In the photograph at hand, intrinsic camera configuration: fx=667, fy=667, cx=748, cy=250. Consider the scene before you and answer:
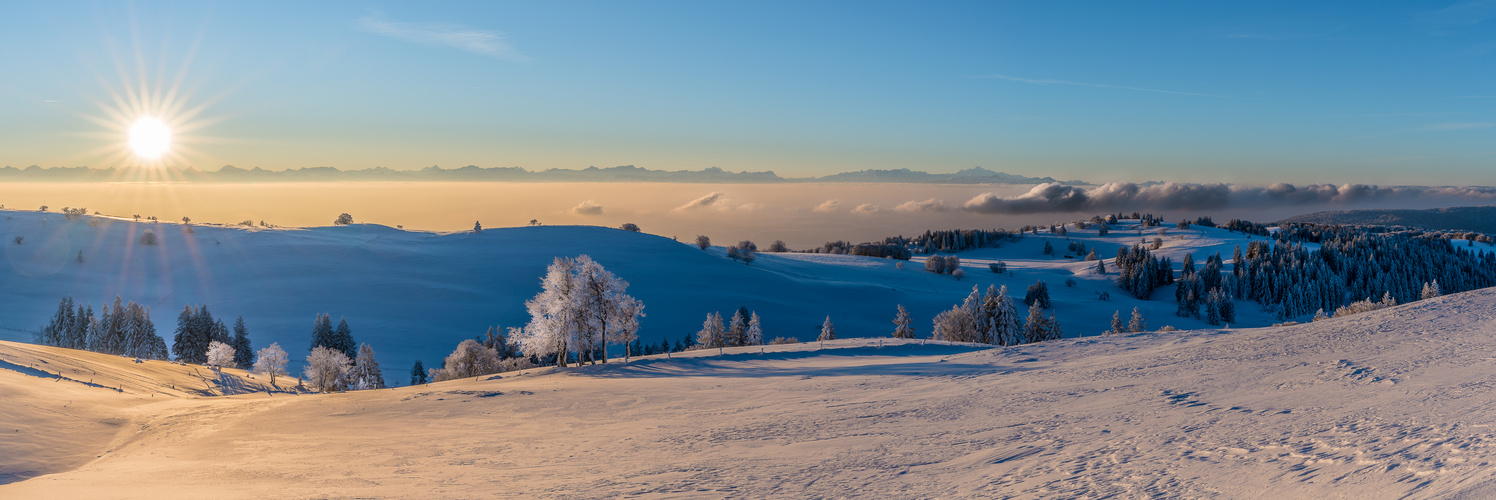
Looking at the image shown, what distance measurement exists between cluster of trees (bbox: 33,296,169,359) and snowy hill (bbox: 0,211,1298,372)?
11.2 metres

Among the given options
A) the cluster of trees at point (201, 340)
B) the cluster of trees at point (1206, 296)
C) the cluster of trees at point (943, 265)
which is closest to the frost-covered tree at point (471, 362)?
the cluster of trees at point (201, 340)

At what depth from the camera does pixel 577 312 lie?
38469 millimetres

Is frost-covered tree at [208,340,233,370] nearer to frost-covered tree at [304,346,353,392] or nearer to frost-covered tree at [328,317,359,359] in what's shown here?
frost-covered tree at [304,346,353,392]

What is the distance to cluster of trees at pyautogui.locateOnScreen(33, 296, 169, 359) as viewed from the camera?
67.9m

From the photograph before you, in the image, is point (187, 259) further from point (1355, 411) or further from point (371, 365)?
point (1355, 411)

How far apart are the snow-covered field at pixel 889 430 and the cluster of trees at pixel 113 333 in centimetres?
4697

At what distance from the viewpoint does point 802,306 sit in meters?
108

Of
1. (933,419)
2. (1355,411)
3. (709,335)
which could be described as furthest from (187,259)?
(1355,411)

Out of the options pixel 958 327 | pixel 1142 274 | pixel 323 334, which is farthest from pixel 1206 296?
pixel 323 334

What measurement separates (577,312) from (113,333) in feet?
208

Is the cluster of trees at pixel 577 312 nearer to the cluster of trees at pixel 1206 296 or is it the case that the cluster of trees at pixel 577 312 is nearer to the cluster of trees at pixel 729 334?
the cluster of trees at pixel 729 334

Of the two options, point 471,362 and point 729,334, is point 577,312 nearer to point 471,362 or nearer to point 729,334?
point 471,362

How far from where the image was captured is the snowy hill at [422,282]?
305 ft

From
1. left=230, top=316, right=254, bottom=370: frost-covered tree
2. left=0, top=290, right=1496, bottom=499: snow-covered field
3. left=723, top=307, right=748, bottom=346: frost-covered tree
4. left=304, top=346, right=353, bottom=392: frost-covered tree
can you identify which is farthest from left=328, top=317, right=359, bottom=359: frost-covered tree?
left=0, top=290, right=1496, bottom=499: snow-covered field
